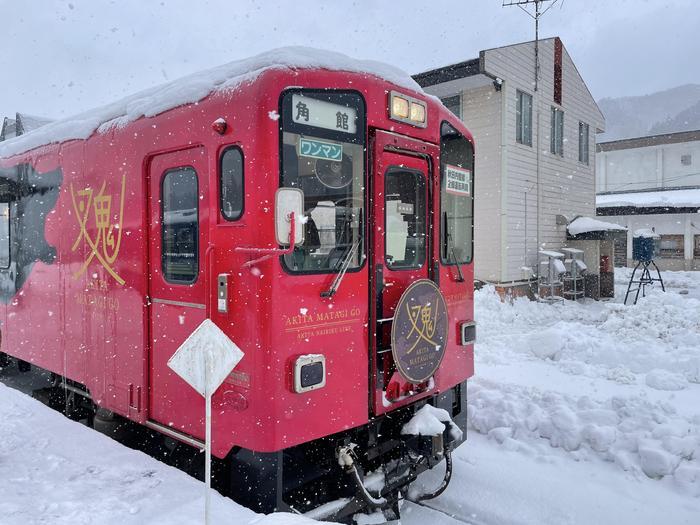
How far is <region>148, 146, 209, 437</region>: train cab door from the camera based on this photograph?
3.66 metres

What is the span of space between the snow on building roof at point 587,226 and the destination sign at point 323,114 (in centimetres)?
1436

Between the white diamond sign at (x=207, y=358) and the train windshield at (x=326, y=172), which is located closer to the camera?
the white diamond sign at (x=207, y=358)

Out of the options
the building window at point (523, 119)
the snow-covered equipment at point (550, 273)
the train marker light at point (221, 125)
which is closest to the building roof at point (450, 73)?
the building window at point (523, 119)

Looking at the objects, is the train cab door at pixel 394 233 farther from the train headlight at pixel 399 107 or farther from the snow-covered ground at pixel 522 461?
the snow-covered ground at pixel 522 461

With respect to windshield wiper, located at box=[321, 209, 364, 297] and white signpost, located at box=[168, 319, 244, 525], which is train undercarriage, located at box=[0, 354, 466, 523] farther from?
windshield wiper, located at box=[321, 209, 364, 297]

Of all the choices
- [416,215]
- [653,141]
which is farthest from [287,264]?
[653,141]

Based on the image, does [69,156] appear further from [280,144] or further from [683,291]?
[683,291]

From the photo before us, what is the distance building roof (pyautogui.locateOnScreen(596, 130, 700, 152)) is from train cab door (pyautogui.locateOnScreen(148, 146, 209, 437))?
1305 inches

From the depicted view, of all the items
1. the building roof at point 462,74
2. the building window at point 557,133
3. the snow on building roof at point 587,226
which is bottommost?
the snow on building roof at point 587,226

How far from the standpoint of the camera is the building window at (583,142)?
1783 centimetres

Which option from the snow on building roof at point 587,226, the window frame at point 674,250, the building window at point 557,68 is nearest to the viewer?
the building window at point 557,68

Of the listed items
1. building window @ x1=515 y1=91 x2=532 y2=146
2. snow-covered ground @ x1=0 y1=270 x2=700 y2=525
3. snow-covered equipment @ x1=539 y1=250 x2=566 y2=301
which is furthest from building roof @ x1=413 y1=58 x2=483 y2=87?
snow-covered ground @ x1=0 y1=270 x2=700 y2=525

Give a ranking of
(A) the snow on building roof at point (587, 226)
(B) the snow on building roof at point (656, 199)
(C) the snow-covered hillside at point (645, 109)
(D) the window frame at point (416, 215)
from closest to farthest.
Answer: (D) the window frame at point (416, 215)
(A) the snow on building roof at point (587, 226)
(B) the snow on building roof at point (656, 199)
(C) the snow-covered hillside at point (645, 109)

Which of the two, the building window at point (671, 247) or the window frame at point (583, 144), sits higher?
the window frame at point (583, 144)
